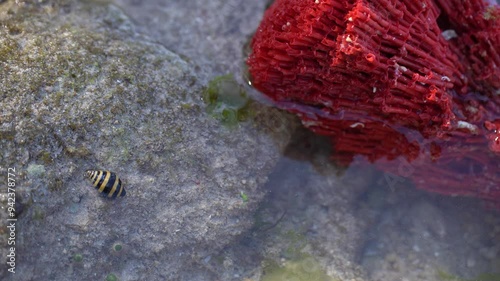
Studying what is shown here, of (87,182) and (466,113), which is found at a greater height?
(466,113)

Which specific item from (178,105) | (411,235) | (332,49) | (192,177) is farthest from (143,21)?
(411,235)

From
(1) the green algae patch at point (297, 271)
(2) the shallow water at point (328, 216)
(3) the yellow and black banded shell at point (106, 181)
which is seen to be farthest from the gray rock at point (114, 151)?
(1) the green algae patch at point (297, 271)

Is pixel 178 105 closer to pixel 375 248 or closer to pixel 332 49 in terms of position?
pixel 332 49

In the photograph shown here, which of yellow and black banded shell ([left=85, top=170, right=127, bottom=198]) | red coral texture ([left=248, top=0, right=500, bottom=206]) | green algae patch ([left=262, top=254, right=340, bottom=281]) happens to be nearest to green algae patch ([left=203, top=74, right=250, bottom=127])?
red coral texture ([left=248, top=0, right=500, bottom=206])

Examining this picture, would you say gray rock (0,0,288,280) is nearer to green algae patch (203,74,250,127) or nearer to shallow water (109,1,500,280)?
green algae patch (203,74,250,127)

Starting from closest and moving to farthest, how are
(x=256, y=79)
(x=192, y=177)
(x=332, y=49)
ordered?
(x=332, y=49) < (x=192, y=177) < (x=256, y=79)

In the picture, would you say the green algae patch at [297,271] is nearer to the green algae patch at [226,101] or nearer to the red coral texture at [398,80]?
the red coral texture at [398,80]
